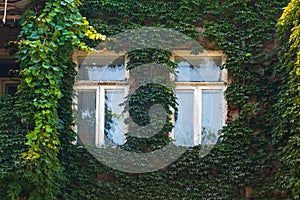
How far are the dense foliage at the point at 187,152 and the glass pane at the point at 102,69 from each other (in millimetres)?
346

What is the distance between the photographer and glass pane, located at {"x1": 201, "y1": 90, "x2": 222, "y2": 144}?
11383mm

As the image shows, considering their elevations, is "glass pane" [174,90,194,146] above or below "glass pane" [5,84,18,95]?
below

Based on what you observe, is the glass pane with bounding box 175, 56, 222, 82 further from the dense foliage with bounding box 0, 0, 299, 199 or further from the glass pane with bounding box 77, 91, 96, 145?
the glass pane with bounding box 77, 91, 96, 145

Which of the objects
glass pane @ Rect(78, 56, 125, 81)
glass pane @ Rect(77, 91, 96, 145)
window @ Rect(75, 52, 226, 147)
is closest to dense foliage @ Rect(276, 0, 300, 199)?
window @ Rect(75, 52, 226, 147)

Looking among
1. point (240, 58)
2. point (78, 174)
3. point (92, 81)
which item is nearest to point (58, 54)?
point (92, 81)

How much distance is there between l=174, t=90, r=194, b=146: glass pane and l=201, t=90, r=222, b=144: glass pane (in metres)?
0.21

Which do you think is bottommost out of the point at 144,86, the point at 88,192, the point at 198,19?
the point at 88,192

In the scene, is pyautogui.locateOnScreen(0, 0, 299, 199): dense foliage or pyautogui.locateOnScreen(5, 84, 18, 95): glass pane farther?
pyautogui.locateOnScreen(5, 84, 18, 95): glass pane

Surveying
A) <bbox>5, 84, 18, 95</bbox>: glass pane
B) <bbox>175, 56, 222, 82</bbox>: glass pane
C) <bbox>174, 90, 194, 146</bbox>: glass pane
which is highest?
<bbox>175, 56, 222, 82</bbox>: glass pane

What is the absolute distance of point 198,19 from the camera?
468 inches

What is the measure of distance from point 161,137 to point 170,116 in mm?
427

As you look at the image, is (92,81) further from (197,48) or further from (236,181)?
(236,181)

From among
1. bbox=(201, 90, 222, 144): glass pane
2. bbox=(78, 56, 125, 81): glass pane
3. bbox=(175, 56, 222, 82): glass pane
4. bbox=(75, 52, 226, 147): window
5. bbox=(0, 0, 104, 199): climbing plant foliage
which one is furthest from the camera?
bbox=(78, 56, 125, 81): glass pane

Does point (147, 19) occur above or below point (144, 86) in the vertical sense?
above
